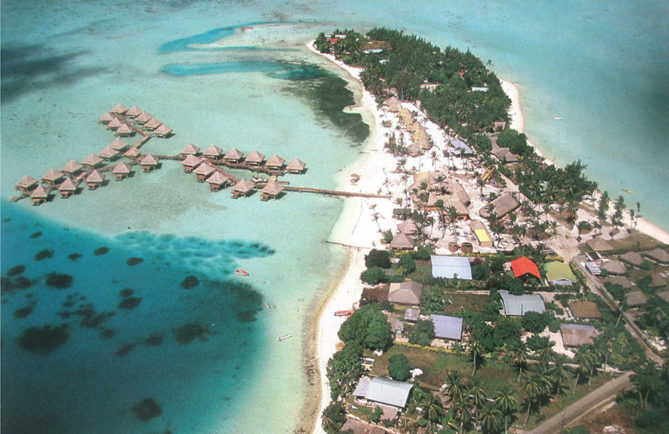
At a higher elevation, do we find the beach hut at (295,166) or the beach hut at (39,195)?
the beach hut at (295,166)

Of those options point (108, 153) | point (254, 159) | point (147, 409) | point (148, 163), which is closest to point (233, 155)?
point (254, 159)

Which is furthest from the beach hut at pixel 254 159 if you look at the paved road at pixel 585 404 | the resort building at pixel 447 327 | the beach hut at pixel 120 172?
the paved road at pixel 585 404

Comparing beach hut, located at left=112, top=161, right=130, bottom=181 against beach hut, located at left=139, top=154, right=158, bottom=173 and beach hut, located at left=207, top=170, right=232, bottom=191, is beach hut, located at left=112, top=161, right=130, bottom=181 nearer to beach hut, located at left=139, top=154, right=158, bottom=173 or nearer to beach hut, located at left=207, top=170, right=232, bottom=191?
beach hut, located at left=139, top=154, right=158, bottom=173

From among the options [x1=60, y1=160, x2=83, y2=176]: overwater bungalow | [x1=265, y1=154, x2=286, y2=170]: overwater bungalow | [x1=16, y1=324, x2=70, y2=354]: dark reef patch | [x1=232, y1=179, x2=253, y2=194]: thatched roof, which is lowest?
[x1=16, y1=324, x2=70, y2=354]: dark reef patch

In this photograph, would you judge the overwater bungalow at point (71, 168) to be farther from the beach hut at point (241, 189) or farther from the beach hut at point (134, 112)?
the beach hut at point (241, 189)

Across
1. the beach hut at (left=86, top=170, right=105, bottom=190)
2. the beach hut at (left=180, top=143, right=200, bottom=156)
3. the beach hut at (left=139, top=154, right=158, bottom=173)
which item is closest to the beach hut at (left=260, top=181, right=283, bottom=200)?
the beach hut at (left=180, top=143, right=200, bottom=156)

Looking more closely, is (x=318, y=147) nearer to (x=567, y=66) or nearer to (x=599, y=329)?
(x=599, y=329)
